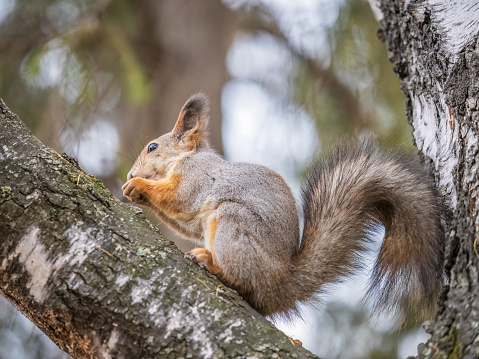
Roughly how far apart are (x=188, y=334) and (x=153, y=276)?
17 cm

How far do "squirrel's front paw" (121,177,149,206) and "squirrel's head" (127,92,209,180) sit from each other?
0.96 feet

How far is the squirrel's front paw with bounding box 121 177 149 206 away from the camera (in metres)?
2.18

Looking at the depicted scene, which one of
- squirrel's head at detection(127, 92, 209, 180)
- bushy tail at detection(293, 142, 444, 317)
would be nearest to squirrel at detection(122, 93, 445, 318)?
bushy tail at detection(293, 142, 444, 317)

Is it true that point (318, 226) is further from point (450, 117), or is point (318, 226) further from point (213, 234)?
point (450, 117)

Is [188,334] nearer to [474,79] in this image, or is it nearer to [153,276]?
[153,276]

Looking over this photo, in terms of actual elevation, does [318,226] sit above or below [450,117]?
below

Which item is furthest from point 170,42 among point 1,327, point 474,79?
point 474,79

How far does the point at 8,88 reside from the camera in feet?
11.3

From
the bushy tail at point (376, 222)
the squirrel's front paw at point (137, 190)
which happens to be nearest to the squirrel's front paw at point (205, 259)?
the bushy tail at point (376, 222)

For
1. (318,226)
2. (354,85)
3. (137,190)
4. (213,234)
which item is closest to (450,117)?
(318,226)

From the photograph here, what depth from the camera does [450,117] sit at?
187 cm

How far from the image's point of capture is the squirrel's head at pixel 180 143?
99.0 inches

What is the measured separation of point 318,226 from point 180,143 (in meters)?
0.87

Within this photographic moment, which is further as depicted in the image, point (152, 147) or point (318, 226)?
point (152, 147)
